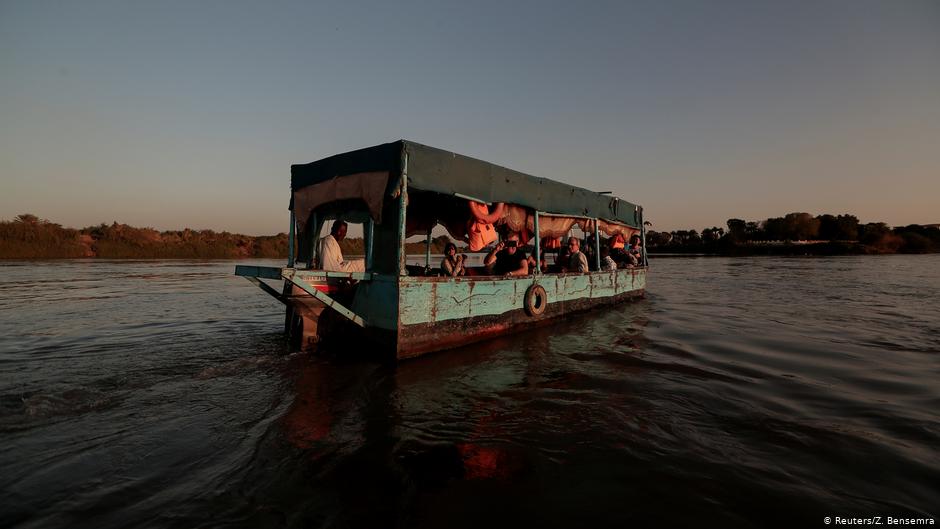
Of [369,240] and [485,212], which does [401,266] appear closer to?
[369,240]

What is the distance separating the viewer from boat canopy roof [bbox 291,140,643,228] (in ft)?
20.0

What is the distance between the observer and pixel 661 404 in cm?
468

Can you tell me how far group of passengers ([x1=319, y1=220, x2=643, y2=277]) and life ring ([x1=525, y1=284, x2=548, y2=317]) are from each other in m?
0.40

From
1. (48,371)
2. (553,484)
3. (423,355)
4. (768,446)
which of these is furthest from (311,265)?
(768,446)

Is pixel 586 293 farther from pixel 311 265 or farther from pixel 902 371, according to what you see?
pixel 311 265

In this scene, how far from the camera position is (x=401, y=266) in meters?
6.04

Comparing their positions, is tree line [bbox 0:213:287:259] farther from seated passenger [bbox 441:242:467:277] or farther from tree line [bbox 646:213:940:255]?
tree line [bbox 646:213:940:255]

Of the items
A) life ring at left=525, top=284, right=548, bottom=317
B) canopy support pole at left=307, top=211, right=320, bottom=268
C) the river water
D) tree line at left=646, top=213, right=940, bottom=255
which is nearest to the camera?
the river water

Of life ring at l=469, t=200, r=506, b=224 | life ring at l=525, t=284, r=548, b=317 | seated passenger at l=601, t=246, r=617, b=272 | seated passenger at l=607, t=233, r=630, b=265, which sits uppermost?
life ring at l=469, t=200, r=506, b=224

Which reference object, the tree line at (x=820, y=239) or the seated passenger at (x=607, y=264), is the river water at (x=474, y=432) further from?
the tree line at (x=820, y=239)

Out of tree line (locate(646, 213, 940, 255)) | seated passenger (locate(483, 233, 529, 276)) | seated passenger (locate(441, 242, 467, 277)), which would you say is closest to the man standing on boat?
seated passenger (locate(483, 233, 529, 276))

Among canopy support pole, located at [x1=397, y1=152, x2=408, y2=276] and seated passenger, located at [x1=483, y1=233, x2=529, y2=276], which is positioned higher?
canopy support pole, located at [x1=397, y1=152, x2=408, y2=276]

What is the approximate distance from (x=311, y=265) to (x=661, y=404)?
6697mm

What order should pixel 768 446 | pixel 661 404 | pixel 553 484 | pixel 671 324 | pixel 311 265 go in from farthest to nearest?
1. pixel 671 324
2. pixel 311 265
3. pixel 661 404
4. pixel 768 446
5. pixel 553 484
